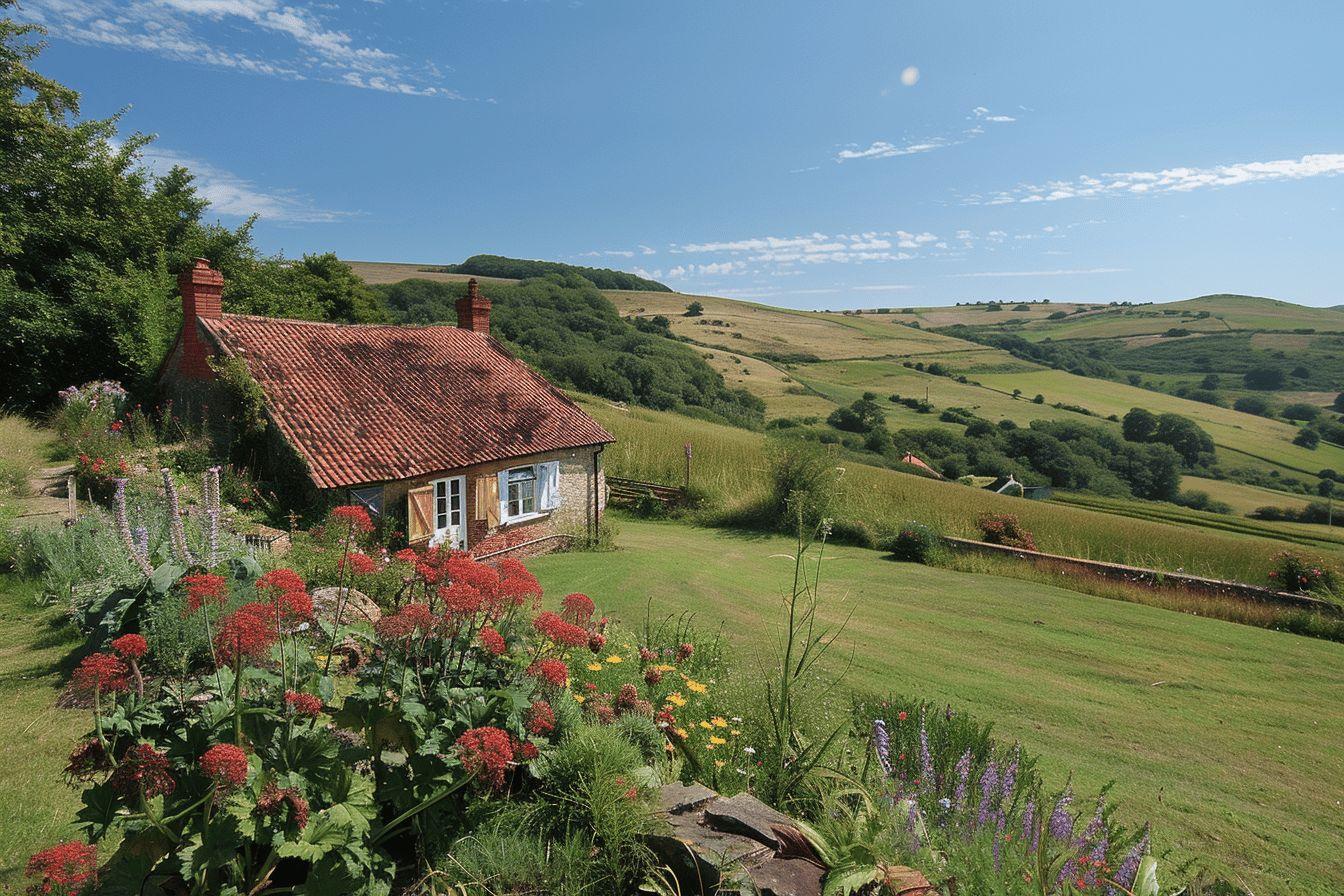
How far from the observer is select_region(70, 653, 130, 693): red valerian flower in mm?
2363

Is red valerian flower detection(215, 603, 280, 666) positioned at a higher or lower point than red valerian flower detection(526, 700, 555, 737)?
higher

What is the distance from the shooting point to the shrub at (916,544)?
17000 millimetres

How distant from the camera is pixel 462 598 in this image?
114 inches

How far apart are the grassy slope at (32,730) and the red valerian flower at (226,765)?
76.6 inches

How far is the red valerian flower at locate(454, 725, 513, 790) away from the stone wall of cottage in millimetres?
10731

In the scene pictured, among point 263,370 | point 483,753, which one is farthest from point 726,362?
point 483,753

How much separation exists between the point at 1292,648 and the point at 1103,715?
610cm

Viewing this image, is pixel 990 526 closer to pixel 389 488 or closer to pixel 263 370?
pixel 389 488

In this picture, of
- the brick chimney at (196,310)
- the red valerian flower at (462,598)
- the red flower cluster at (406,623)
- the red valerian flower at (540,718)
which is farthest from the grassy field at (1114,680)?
the brick chimney at (196,310)

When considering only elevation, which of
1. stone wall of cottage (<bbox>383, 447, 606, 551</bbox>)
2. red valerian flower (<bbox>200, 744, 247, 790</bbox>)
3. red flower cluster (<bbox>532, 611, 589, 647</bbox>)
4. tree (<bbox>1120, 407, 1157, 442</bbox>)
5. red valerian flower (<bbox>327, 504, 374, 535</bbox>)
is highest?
red valerian flower (<bbox>327, 504, 374, 535</bbox>)

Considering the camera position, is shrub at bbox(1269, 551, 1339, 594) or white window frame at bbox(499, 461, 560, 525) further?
white window frame at bbox(499, 461, 560, 525)

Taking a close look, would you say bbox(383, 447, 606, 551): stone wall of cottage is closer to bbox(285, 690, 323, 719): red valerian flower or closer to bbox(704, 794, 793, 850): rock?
bbox(285, 690, 323, 719): red valerian flower

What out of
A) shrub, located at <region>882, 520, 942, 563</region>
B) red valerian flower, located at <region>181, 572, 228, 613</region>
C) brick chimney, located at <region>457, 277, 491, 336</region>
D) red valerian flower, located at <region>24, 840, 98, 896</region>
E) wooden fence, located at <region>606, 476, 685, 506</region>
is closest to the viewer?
red valerian flower, located at <region>24, 840, 98, 896</region>

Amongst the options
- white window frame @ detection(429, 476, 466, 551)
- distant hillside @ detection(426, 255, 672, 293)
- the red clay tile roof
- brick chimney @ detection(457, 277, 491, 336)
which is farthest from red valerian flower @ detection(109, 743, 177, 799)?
distant hillside @ detection(426, 255, 672, 293)
